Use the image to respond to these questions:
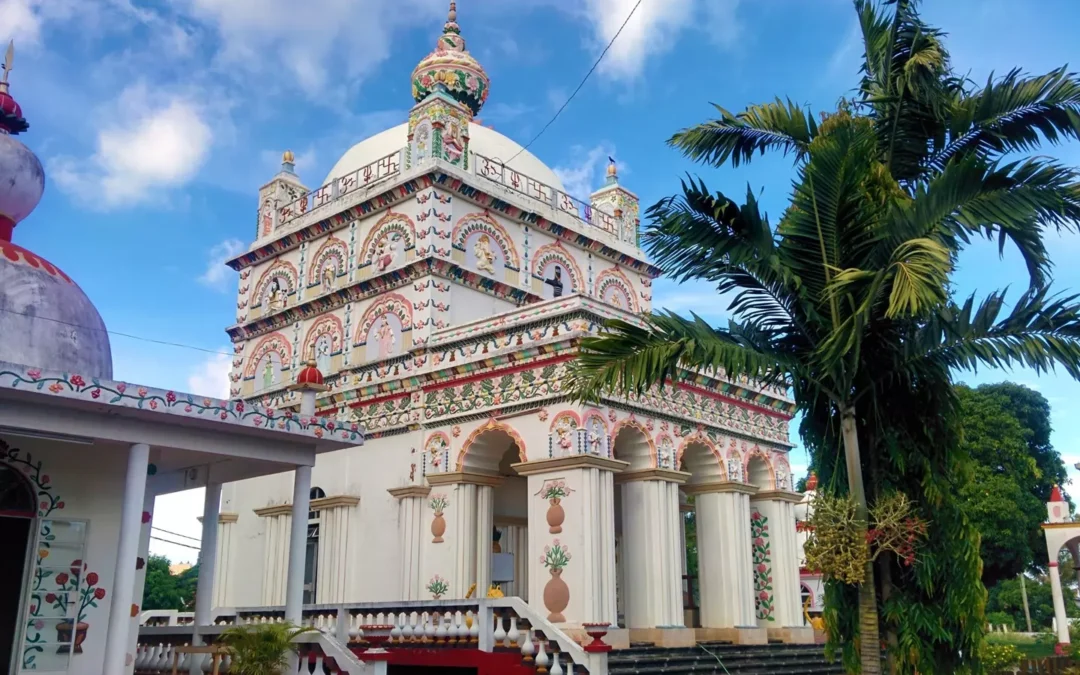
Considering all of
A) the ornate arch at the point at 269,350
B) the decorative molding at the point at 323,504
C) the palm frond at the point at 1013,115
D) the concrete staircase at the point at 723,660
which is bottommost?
the concrete staircase at the point at 723,660

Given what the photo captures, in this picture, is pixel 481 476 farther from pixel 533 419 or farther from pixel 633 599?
pixel 633 599

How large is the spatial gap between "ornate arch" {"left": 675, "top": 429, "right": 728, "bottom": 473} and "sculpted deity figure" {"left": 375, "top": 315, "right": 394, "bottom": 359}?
5721 mm

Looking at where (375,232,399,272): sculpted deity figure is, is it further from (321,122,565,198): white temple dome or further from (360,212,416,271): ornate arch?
(321,122,565,198): white temple dome

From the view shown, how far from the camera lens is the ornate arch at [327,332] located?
1953 centimetres

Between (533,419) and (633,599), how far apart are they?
10.7 feet

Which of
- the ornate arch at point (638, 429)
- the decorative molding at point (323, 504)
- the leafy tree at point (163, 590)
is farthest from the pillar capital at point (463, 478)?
the leafy tree at point (163, 590)

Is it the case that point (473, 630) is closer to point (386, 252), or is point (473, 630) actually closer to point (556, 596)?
point (556, 596)

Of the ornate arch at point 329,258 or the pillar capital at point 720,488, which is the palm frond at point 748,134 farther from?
the ornate arch at point 329,258

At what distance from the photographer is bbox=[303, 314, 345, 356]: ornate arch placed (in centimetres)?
1953

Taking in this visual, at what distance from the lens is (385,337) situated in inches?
728

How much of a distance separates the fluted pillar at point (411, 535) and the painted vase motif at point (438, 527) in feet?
0.83

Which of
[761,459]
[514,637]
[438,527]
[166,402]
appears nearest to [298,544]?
[166,402]

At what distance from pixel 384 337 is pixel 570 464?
566cm

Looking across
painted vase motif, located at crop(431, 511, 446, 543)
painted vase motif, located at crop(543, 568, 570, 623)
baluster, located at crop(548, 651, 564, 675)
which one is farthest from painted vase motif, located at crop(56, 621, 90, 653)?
painted vase motif, located at crop(431, 511, 446, 543)
